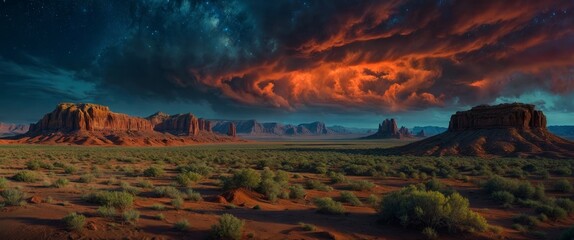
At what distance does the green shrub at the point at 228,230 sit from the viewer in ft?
27.3

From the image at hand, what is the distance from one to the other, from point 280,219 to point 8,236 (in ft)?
23.6

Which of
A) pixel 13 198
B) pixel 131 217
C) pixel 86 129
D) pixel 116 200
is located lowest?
pixel 131 217

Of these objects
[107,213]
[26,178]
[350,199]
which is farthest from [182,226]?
[26,178]

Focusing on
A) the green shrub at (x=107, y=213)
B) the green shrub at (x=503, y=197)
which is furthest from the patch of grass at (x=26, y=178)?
the green shrub at (x=503, y=197)

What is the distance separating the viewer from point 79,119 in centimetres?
12788

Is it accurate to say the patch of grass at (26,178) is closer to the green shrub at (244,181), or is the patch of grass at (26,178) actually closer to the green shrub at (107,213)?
the green shrub at (244,181)

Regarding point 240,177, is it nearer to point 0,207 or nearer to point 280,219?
point 280,219

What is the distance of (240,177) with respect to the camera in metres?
15.5

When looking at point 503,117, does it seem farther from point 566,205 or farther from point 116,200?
point 116,200

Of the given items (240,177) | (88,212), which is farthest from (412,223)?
(88,212)

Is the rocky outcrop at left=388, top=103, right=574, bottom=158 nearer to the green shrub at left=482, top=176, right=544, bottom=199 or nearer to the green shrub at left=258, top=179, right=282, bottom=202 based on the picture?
the green shrub at left=482, top=176, right=544, bottom=199

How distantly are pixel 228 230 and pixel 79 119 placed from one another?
143m

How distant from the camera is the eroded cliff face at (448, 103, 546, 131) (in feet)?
208

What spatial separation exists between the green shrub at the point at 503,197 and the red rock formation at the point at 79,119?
140230 mm
